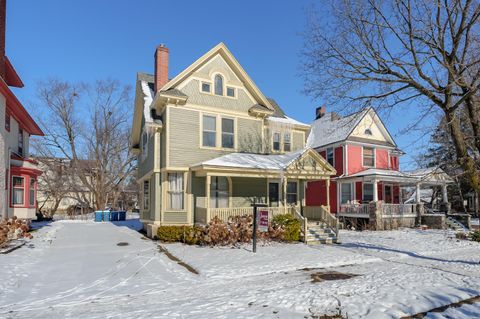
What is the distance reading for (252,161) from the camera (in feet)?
51.8

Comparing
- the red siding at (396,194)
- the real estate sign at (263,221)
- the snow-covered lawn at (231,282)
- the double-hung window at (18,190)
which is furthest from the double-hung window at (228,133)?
the red siding at (396,194)

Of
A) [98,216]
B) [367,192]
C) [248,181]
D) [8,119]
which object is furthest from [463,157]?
[98,216]

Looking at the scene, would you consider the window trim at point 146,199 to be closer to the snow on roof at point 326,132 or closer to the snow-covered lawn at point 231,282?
the snow-covered lawn at point 231,282

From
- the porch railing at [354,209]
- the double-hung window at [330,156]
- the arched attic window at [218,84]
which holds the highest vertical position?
the arched attic window at [218,84]

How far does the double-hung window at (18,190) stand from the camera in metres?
17.0

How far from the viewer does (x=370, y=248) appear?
13.4m

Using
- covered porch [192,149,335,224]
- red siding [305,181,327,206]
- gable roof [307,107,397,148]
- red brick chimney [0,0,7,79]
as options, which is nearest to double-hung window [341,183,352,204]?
red siding [305,181,327,206]

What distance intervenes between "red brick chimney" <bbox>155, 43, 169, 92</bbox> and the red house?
1225 cm

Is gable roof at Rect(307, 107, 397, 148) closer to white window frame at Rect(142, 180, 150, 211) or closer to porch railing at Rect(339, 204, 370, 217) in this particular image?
porch railing at Rect(339, 204, 370, 217)

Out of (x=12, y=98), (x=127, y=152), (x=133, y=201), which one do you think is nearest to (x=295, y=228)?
(x=12, y=98)

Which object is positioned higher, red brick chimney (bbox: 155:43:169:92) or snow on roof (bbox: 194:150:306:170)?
red brick chimney (bbox: 155:43:169:92)

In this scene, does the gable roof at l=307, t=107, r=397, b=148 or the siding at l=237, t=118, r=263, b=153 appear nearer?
the siding at l=237, t=118, r=263, b=153

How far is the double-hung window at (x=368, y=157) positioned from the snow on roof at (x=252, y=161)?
10177mm

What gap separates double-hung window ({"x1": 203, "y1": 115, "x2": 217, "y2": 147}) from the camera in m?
16.2
